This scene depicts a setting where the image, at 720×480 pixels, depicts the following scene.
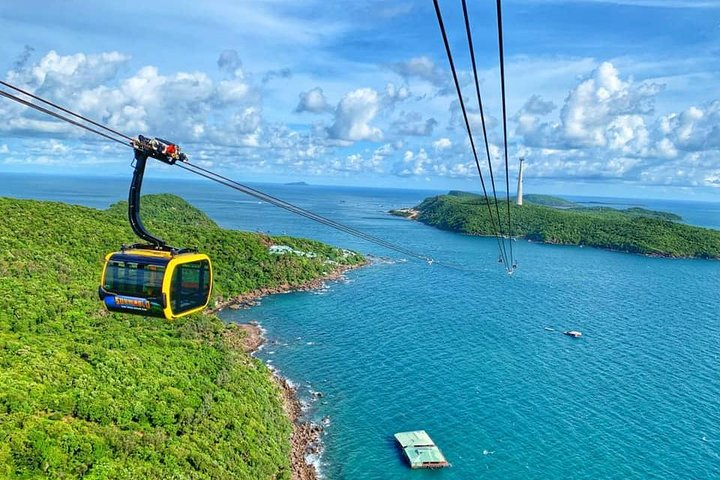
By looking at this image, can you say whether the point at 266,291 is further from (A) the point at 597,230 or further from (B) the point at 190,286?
(A) the point at 597,230

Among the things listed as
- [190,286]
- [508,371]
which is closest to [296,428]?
[190,286]

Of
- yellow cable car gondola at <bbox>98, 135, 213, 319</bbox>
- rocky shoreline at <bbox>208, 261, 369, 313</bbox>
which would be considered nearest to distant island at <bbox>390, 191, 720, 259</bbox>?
rocky shoreline at <bbox>208, 261, 369, 313</bbox>

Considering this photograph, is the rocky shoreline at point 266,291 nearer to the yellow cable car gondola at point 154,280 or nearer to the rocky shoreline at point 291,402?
the rocky shoreline at point 291,402

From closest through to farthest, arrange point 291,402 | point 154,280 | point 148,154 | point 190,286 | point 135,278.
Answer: point 148,154 → point 154,280 → point 135,278 → point 190,286 → point 291,402

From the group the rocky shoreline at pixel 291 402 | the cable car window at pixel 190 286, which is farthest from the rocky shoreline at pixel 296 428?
the cable car window at pixel 190 286

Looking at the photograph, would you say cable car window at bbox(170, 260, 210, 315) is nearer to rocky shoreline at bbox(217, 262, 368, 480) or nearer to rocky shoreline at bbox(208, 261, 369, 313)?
rocky shoreline at bbox(217, 262, 368, 480)
